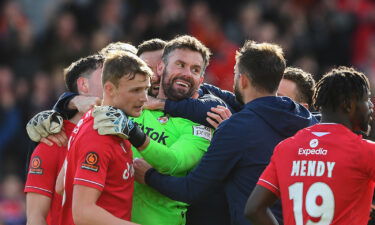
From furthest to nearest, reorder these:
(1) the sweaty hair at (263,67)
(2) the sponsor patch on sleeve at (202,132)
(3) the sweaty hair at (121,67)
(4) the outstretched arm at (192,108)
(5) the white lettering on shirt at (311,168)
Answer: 1. (4) the outstretched arm at (192,108)
2. (2) the sponsor patch on sleeve at (202,132)
3. (1) the sweaty hair at (263,67)
4. (3) the sweaty hair at (121,67)
5. (5) the white lettering on shirt at (311,168)

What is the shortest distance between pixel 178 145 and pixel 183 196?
422 millimetres

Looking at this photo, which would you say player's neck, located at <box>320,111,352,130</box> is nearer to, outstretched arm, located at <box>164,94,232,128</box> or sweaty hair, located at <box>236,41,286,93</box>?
sweaty hair, located at <box>236,41,286,93</box>

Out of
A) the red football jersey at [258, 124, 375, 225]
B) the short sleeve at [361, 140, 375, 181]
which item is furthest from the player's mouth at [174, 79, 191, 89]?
the short sleeve at [361, 140, 375, 181]

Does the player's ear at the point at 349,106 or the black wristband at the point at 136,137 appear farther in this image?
the black wristband at the point at 136,137

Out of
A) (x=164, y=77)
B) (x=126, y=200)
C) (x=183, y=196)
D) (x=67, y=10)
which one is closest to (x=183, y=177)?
(x=183, y=196)

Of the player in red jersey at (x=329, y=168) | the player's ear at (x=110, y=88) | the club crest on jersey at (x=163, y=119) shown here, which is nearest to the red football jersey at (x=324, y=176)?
the player in red jersey at (x=329, y=168)

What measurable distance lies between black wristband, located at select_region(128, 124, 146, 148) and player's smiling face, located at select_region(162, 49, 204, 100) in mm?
905

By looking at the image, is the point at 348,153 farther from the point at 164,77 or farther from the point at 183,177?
the point at 164,77

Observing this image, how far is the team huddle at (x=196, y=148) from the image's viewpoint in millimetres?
4680

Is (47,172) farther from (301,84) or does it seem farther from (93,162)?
(301,84)

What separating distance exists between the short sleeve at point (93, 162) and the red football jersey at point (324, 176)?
3.09 feet

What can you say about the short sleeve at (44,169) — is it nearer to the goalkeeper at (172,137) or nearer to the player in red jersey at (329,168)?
the goalkeeper at (172,137)

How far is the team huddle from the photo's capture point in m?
4.68

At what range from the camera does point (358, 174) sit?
15.0 ft
